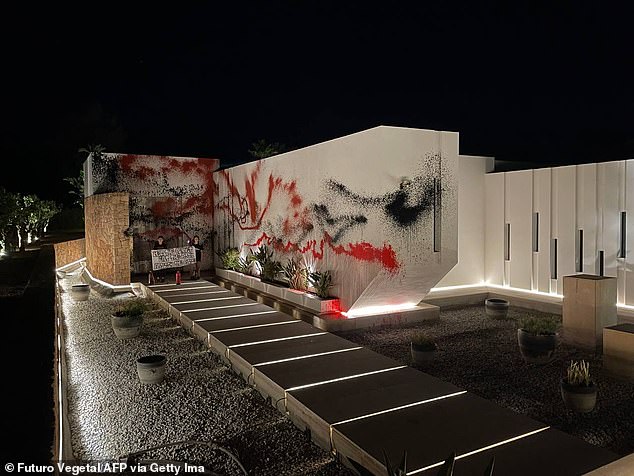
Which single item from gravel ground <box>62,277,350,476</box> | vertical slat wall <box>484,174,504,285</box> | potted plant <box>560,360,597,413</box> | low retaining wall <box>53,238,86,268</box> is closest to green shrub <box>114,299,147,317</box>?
gravel ground <box>62,277,350,476</box>

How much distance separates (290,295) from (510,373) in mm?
4533

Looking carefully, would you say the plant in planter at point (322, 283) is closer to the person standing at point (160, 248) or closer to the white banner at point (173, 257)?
the white banner at point (173, 257)

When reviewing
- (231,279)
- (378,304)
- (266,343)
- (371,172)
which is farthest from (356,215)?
(231,279)

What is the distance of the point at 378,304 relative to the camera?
332 inches

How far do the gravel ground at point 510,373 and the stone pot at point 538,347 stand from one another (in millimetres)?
91

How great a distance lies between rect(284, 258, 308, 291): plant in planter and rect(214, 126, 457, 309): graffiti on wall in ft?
0.72

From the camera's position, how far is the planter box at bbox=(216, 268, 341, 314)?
27.0 ft

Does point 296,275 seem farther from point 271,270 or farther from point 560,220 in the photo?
point 560,220

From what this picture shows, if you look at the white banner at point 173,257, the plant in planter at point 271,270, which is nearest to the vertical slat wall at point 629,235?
the plant in planter at point 271,270

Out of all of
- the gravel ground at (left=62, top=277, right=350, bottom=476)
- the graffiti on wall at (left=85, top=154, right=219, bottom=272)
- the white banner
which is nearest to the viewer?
the gravel ground at (left=62, top=277, right=350, bottom=476)

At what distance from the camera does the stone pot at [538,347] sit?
19.2ft

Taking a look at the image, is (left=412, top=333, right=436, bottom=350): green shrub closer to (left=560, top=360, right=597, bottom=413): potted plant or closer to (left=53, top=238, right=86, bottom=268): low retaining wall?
(left=560, top=360, right=597, bottom=413): potted plant

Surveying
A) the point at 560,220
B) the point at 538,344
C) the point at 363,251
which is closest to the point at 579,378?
the point at 538,344

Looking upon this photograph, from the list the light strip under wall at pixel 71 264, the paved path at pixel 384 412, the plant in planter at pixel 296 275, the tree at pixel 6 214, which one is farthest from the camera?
the tree at pixel 6 214
